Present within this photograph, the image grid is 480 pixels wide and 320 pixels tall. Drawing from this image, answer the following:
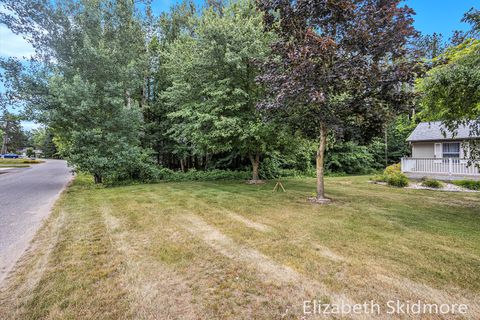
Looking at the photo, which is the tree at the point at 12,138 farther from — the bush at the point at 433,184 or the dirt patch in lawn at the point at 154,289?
the bush at the point at 433,184

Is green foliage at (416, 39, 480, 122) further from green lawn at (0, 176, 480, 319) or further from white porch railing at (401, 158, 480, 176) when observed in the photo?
white porch railing at (401, 158, 480, 176)

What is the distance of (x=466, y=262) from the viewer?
3264mm

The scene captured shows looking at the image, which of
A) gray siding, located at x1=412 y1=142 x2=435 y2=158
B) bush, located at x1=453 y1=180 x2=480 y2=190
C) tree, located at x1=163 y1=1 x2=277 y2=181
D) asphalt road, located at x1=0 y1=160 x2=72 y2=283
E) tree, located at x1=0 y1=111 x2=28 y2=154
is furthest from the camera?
tree, located at x1=0 y1=111 x2=28 y2=154

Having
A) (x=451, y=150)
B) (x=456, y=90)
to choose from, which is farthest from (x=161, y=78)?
(x=451, y=150)

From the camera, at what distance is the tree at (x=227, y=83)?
32.8ft

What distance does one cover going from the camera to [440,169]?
40.4ft

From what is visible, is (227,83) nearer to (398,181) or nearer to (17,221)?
(17,221)

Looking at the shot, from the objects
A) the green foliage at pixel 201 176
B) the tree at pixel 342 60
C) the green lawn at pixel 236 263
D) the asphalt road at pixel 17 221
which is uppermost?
the tree at pixel 342 60

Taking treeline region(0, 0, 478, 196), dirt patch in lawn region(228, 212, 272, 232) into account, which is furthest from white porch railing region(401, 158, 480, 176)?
dirt patch in lawn region(228, 212, 272, 232)

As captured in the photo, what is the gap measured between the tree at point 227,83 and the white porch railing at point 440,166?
27.7 feet

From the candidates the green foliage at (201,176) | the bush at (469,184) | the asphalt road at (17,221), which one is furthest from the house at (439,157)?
the asphalt road at (17,221)

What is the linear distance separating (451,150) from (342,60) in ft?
42.8

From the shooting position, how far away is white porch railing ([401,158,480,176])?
11.5 metres

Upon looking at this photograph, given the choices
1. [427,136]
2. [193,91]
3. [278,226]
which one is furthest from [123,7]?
[427,136]
